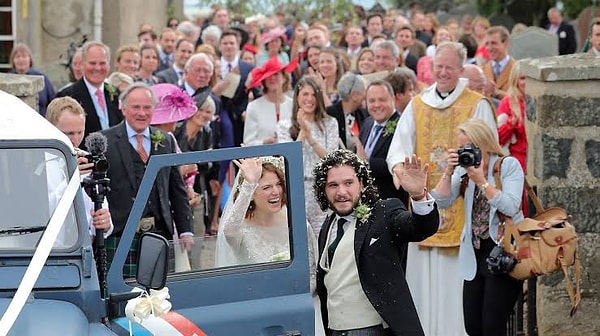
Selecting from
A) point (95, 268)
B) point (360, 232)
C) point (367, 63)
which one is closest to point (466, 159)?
point (360, 232)

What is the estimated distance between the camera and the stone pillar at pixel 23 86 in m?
10.0

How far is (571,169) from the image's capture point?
32.0 ft

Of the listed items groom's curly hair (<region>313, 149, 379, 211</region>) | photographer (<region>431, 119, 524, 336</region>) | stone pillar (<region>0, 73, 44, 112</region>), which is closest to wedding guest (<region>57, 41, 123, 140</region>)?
stone pillar (<region>0, 73, 44, 112</region>)

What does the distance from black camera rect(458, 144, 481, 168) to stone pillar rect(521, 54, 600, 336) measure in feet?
4.44

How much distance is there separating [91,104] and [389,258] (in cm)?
513

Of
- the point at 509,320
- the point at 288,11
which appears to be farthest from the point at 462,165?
the point at 288,11

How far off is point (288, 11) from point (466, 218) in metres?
23.1

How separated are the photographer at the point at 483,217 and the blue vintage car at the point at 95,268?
8.35ft

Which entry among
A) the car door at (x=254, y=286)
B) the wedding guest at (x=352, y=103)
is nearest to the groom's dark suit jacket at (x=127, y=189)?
the car door at (x=254, y=286)

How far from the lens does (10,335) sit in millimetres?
5246

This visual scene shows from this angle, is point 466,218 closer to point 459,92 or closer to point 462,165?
point 462,165

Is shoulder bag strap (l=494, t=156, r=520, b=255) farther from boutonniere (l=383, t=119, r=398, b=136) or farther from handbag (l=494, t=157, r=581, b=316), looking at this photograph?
boutonniere (l=383, t=119, r=398, b=136)

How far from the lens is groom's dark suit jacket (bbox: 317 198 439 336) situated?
6918 mm

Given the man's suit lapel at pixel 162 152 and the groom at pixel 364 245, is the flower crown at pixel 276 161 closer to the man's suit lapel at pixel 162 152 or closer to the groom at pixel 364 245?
the groom at pixel 364 245
